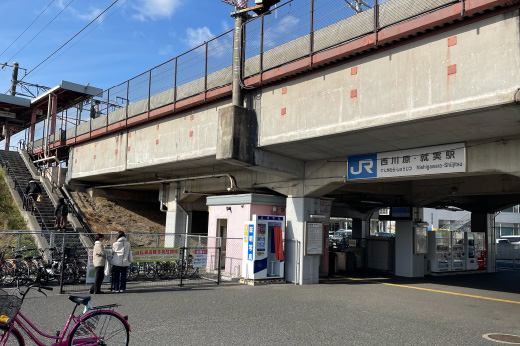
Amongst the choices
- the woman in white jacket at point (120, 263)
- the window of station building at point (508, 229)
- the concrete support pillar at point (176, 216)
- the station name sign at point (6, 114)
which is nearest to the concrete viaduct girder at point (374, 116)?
the woman in white jacket at point (120, 263)

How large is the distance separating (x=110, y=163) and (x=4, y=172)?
9004 millimetres

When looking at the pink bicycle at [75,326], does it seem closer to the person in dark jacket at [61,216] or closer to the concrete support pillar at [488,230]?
the person in dark jacket at [61,216]

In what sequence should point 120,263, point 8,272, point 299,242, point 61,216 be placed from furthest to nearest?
1. point 61,216
2. point 299,242
3. point 8,272
4. point 120,263

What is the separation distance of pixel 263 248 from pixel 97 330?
34.2ft

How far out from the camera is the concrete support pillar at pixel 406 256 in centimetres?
2023

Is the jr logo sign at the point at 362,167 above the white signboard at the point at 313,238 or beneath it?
above

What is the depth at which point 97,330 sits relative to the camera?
5.55 m

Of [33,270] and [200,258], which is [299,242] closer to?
[200,258]

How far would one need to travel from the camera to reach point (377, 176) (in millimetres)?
13789

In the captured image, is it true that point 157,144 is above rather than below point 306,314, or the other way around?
above

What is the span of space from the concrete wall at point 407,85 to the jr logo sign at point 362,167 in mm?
2816

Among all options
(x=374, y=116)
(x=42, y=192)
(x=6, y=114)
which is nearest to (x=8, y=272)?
(x=374, y=116)

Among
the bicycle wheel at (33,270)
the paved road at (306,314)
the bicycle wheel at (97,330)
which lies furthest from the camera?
the bicycle wheel at (33,270)

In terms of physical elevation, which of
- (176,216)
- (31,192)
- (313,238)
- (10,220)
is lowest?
(313,238)
